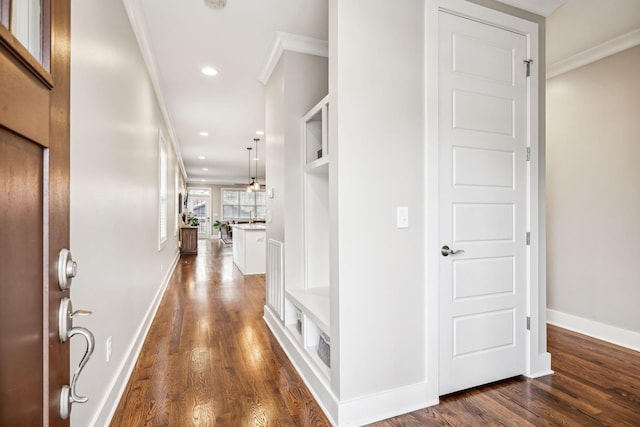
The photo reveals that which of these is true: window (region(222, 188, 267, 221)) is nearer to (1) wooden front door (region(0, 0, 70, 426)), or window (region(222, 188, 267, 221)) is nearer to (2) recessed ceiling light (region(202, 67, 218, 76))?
(2) recessed ceiling light (region(202, 67, 218, 76))

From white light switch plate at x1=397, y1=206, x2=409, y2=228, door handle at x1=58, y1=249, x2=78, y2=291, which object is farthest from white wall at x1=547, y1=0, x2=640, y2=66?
door handle at x1=58, y1=249, x2=78, y2=291

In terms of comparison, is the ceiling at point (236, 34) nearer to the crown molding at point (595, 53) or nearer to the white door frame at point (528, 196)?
the crown molding at point (595, 53)

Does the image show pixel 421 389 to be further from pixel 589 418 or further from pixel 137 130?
pixel 137 130

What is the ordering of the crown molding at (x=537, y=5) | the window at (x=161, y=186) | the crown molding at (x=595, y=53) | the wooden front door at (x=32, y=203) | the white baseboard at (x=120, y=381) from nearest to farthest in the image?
1. the wooden front door at (x=32, y=203)
2. the white baseboard at (x=120, y=381)
3. the crown molding at (x=537, y=5)
4. the crown molding at (x=595, y=53)
5. the window at (x=161, y=186)

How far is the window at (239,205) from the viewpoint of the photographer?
14930 mm

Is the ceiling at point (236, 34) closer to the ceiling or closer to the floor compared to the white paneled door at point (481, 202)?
closer to the ceiling

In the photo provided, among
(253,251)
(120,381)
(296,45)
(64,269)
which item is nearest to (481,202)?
(296,45)

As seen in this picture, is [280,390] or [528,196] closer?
[280,390]

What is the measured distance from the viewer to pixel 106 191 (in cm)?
185

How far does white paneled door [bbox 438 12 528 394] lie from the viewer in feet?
6.62

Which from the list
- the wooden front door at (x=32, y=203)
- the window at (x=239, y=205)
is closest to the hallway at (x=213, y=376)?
the wooden front door at (x=32, y=203)

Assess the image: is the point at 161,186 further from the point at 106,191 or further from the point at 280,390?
the point at 280,390

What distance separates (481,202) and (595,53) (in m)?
2.20

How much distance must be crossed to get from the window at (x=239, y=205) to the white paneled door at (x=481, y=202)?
13081mm
